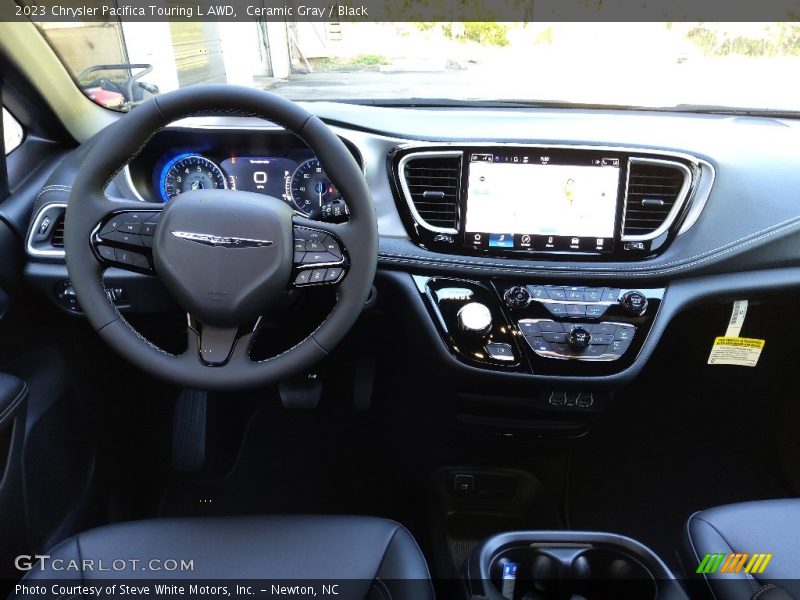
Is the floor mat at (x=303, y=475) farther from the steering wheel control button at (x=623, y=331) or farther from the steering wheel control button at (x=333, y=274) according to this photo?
the steering wheel control button at (x=333, y=274)

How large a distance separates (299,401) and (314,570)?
25.8 inches

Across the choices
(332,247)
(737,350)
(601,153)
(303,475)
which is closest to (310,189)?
(332,247)

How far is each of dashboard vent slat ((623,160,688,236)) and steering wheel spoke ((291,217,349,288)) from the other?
2.47 ft

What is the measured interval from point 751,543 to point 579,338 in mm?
549

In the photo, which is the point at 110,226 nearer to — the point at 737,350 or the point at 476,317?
the point at 476,317

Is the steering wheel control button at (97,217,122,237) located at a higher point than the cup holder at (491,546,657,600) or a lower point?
higher

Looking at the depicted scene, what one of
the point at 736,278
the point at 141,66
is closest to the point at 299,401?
the point at 141,66

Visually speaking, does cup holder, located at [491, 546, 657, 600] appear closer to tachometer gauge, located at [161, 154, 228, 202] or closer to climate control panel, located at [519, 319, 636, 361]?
climate control panel, located at [519, 319, 636, 361]

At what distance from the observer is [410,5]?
4.73 feet

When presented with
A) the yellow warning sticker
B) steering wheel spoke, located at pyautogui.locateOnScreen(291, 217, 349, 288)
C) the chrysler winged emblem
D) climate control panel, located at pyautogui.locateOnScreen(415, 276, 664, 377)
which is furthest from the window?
the yellow warning sticker

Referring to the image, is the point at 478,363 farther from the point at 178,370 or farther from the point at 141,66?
the point at 141,66

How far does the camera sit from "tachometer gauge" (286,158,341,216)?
160 cm

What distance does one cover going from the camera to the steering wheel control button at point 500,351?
5.35 ft

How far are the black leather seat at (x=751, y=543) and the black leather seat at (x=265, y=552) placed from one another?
55cm
